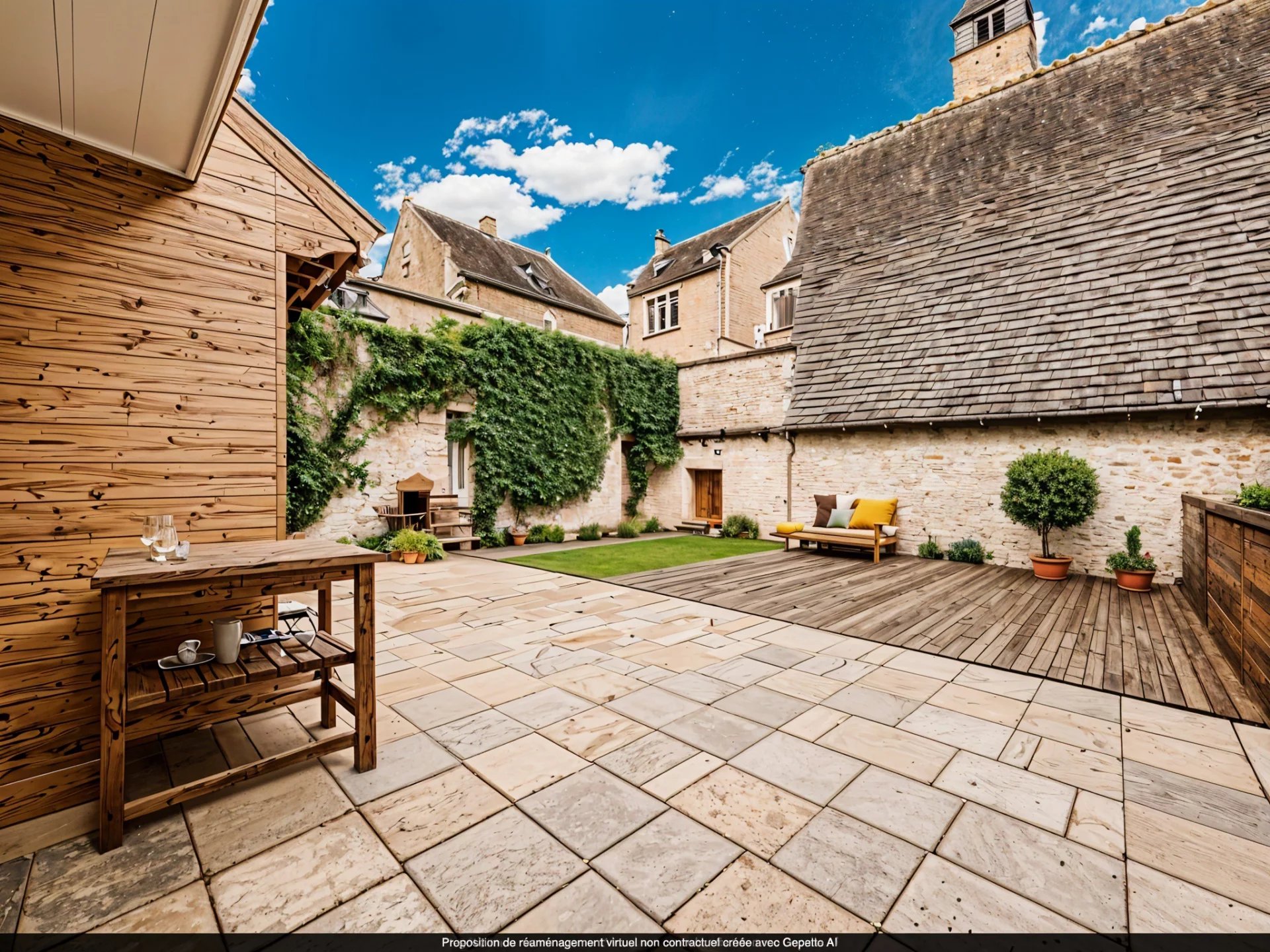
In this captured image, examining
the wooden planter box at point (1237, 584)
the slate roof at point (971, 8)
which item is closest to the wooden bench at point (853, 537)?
the wooden planter box at point (1237, 584)

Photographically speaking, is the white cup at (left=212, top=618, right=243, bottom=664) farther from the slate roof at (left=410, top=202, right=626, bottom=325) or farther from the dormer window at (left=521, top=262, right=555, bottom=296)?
the dormer window at (left=521, top=262, right=555, bottom=296)

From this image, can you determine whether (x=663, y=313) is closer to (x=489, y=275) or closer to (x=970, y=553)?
(x=489, y=275)

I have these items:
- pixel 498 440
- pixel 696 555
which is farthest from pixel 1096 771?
pixel 498 440

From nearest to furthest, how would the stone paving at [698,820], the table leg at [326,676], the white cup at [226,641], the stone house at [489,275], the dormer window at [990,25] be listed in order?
the stone paving at [698,820] → the white cup at [226,641] → the table leg at [326,676] → the dormer window at [990,25] → the stone house at [489,275]

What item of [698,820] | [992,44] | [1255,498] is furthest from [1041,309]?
[992,44]

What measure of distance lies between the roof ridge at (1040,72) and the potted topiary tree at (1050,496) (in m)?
7.56

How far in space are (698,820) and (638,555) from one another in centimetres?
629

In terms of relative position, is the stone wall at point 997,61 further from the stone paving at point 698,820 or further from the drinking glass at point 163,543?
the drinking glass at point 163,543

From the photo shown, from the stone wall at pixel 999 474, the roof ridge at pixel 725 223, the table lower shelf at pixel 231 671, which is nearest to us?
the table lower shelf at pixel 231 671

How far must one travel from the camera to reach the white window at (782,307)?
1469 cm

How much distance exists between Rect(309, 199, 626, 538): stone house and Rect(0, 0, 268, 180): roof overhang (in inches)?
242
